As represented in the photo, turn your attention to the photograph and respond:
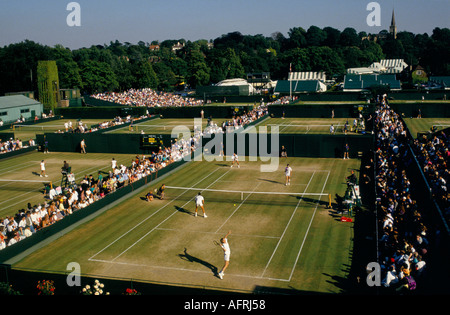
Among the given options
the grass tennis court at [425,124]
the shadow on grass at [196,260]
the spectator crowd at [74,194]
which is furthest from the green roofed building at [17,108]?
the grass tennis court at [425,124]

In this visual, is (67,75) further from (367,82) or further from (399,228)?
(399,228)

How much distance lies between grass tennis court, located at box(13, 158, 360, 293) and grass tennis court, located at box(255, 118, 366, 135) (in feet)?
67.8

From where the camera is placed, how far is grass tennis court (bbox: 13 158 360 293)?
55.4ft

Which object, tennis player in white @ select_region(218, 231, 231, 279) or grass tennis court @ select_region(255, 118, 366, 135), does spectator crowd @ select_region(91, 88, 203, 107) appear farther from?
tennis player in white @ select_region(218, 231, 231, 279)

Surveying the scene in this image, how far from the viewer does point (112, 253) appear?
1938cm

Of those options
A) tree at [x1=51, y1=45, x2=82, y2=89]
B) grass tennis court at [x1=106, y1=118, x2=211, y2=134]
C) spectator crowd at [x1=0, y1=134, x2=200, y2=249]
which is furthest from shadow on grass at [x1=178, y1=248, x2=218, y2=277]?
tree at [x1=51, y1=45, x2=82, y2=89]

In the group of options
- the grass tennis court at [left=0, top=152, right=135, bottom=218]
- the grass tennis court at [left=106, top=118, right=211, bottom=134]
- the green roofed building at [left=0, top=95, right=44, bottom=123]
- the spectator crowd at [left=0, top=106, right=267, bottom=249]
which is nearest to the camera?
the spectator crowd at [left=0, top=106, right=267, bottom=249]

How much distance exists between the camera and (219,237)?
20875mm

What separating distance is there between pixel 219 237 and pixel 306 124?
126ft
